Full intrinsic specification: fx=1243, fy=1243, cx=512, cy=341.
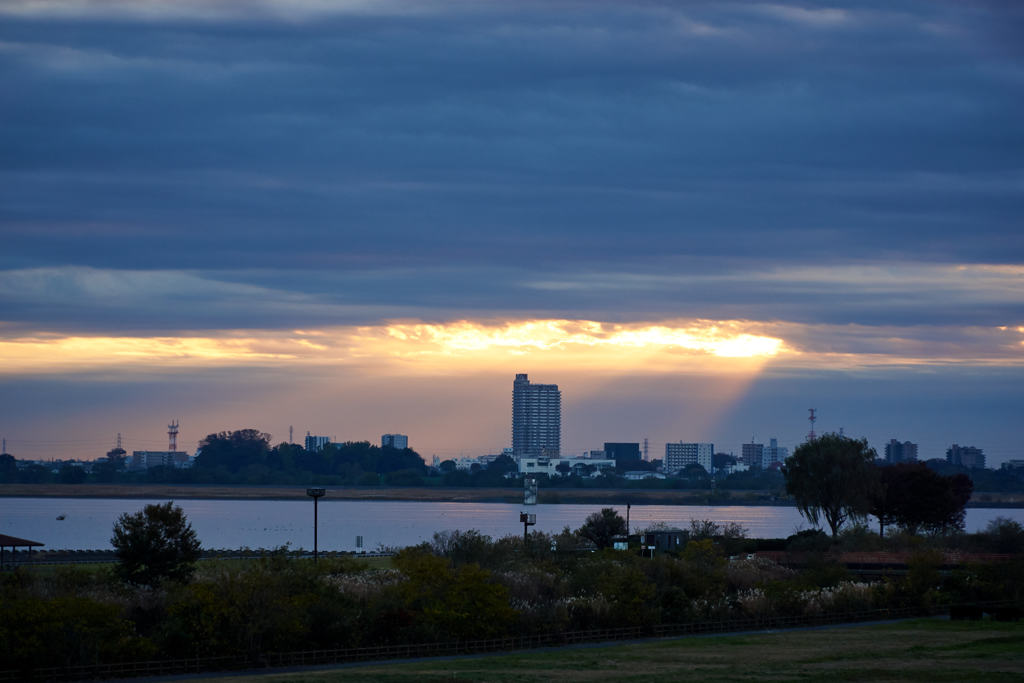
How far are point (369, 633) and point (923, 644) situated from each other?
21.1 metres

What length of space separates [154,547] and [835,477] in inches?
2304

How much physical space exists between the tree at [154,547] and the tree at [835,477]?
2227 inches

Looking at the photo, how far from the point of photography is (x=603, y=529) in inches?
3959

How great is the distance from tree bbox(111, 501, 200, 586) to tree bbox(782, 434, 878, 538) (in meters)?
56.6

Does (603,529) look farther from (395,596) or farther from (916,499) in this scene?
(395,596)

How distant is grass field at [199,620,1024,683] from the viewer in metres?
37.8

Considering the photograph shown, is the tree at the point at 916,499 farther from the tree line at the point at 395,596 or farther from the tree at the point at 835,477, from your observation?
the tree line at the point at 395,596

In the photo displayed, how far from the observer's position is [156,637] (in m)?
43.2

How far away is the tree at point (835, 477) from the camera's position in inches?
3932

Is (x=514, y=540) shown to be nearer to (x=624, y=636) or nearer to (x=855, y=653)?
(x=624, y=636)

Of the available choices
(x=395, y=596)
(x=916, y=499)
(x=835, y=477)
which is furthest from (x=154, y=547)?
(x=916, y=499)

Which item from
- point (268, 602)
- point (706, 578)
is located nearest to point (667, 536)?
point (706, 578)

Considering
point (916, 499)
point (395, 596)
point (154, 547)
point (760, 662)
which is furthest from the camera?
point (916, 499)

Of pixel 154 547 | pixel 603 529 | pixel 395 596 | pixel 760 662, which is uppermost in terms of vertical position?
pixel 154 547
